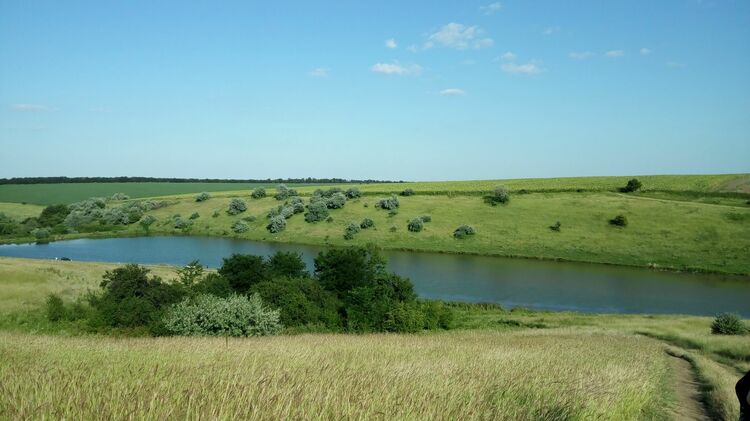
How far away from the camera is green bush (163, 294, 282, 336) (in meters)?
23.0

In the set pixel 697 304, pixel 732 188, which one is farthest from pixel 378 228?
pixel 732 188

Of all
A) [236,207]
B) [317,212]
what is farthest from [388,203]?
[236,207]

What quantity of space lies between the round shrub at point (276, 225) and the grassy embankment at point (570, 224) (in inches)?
48.8

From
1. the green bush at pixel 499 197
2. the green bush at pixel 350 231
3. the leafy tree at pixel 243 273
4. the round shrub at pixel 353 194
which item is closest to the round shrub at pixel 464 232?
the green bush at pixel 499 197

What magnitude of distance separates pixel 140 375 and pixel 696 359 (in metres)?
18.8

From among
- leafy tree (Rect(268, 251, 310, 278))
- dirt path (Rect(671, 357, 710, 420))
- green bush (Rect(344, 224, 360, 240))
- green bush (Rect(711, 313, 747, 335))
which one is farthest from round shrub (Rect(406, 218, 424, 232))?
dirt path (Rect(671, 357, 710, 420))

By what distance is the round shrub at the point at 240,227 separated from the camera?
99.9 metres

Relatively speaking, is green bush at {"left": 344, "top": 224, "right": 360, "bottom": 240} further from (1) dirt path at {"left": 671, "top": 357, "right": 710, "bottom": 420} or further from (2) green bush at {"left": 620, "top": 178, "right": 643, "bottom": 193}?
(1) dirt path at {"left": 671, "top": 357, "right": 710, "bottom": 420}

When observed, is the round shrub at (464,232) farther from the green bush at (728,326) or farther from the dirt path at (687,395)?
the dirt path at (687,395)

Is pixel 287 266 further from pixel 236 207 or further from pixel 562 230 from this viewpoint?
pixel 236 207

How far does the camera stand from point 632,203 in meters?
91.1

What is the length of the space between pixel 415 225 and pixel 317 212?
20519 millimetres

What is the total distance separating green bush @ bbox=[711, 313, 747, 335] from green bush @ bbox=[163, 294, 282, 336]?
26.1 metres

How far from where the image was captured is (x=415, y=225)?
89.0 metres
